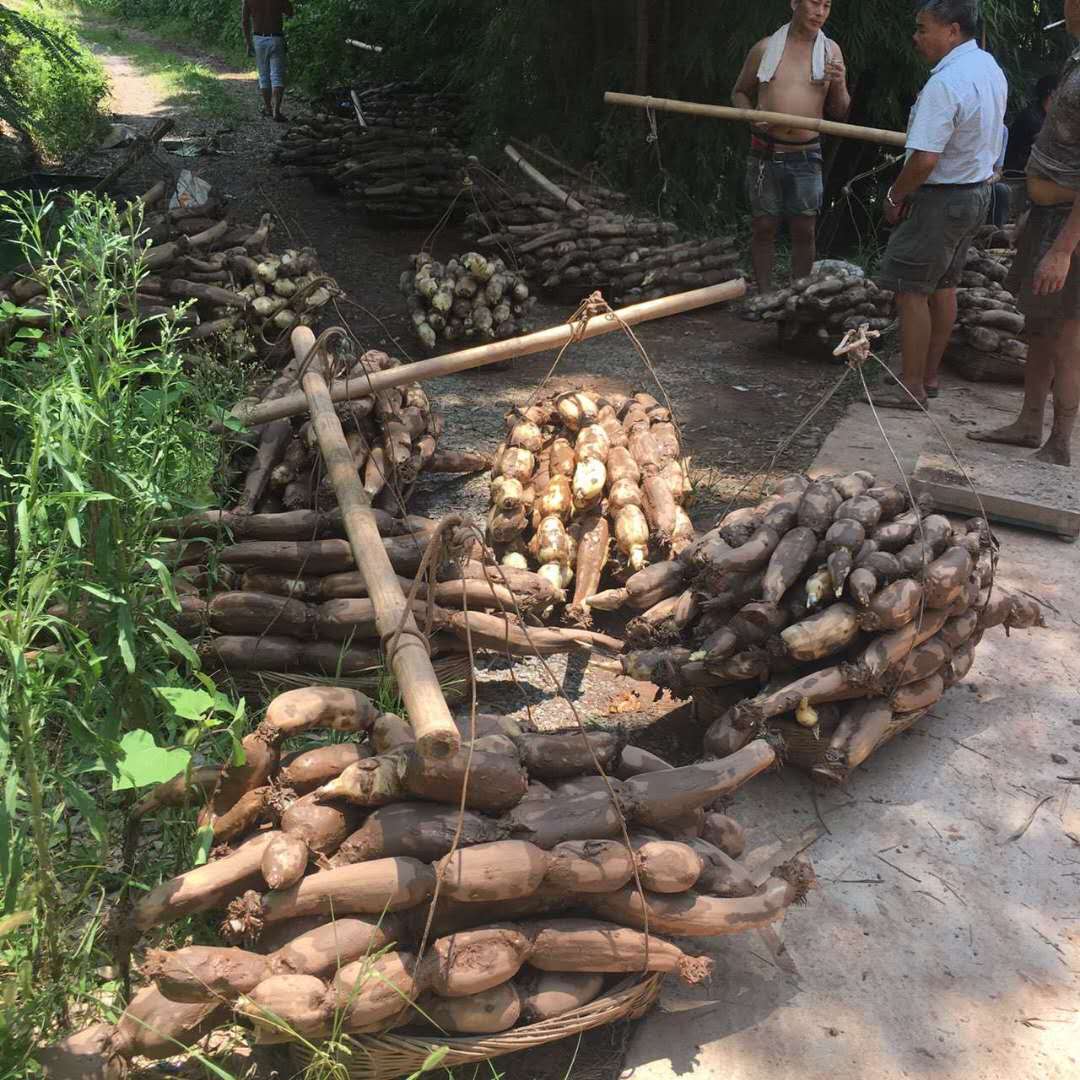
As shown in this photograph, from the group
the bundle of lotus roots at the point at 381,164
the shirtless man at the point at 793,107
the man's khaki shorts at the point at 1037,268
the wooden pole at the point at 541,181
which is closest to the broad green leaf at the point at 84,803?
the man's khaki shorts at the point at 1037,268

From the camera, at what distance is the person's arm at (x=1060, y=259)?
5.10 meters

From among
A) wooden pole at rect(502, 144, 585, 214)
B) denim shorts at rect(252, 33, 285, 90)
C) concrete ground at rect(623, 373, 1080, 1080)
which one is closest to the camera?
concrete ground at rect(623, 373, 1080, 1080)

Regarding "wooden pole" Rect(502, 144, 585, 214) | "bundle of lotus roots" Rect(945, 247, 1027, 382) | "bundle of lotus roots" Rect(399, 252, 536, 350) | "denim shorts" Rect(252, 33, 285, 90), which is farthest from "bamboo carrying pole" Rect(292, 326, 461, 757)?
"denim shorts" Rect(252, 33, 285, 90)

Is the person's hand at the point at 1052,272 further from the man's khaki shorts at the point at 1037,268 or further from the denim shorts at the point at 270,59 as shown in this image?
the denim shorts at the point at 270,59

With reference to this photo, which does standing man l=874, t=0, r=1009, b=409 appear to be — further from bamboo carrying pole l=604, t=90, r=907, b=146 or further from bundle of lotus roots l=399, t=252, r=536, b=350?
bundle of lotus roots l=399, t=252, r=536, b=350

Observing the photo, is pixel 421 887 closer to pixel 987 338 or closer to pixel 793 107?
pixel 987 338

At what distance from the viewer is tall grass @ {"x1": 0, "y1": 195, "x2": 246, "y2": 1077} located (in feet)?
7.30

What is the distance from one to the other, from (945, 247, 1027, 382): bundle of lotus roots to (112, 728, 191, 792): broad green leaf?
6.41 metres

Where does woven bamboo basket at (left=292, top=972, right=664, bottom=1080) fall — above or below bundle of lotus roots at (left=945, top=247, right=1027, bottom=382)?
below

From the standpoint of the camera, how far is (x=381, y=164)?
10.0m

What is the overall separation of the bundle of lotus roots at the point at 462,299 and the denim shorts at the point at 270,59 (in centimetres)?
791

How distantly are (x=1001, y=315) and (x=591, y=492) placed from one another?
416cm

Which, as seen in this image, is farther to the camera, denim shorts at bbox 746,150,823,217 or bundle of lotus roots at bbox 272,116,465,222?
bundle of lotus roots at bbox 272,116,465,222

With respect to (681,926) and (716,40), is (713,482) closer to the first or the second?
(681,926)
